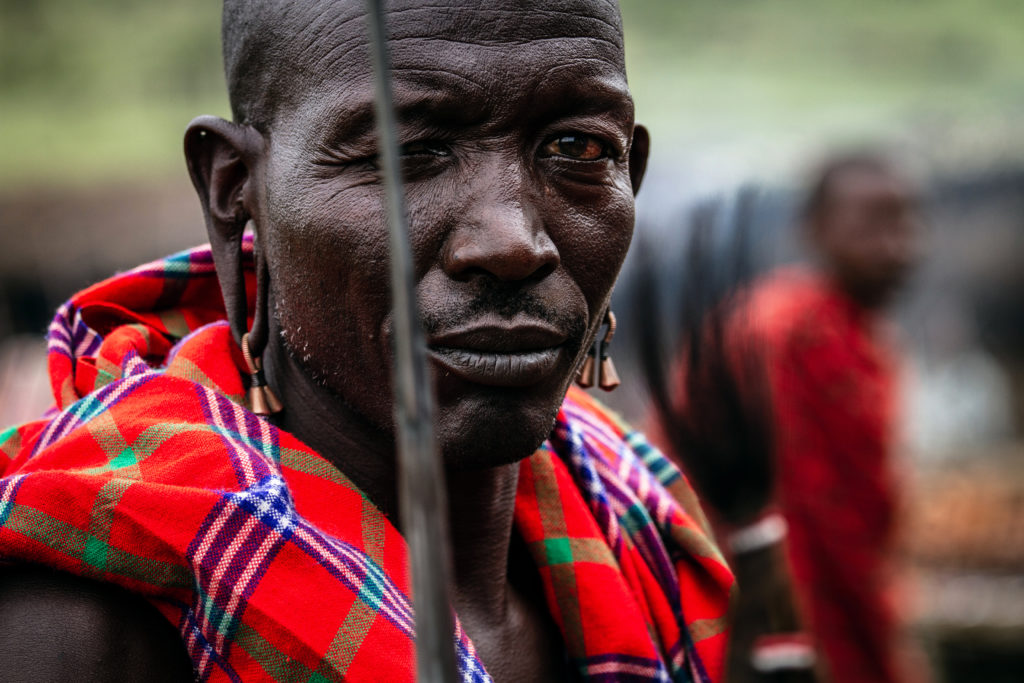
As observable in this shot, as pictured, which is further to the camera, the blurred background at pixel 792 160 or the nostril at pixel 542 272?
the blurred background at pixel 792 160

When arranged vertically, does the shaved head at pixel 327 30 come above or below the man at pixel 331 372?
above

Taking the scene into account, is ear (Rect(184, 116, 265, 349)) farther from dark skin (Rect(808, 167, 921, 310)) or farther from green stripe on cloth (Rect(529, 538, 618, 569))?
dark skin (Rect(808, 167, 921, 310))

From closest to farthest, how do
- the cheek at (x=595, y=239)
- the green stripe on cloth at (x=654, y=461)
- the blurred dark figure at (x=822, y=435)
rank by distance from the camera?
the cheek at (x=595, y=239)
the green stripe on cloth at (x=654, y=461)
the blurred dark figure at (x=822, y=435)

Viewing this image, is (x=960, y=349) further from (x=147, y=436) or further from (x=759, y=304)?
(x=147, y=436)

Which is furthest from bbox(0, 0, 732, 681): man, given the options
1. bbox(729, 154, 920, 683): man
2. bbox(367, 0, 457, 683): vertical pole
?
bbox(729, 154, 920, 683): man

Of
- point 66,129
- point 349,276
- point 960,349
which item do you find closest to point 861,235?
point 960,349

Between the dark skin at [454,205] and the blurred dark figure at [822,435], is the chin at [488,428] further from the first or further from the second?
the blurred dark figure at [822,435]

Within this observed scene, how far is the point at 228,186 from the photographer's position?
163cm

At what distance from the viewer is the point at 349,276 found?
56.7 inches

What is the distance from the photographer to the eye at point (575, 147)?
148 cm

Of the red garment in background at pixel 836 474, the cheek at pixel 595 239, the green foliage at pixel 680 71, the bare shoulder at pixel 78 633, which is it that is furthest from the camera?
the green foliage at pixel 680 71

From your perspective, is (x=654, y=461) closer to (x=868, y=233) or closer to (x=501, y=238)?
(x=501, y=238)

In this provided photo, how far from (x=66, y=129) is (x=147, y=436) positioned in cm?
640

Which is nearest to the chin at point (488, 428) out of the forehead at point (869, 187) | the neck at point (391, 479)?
the neck at point (391, 479)
